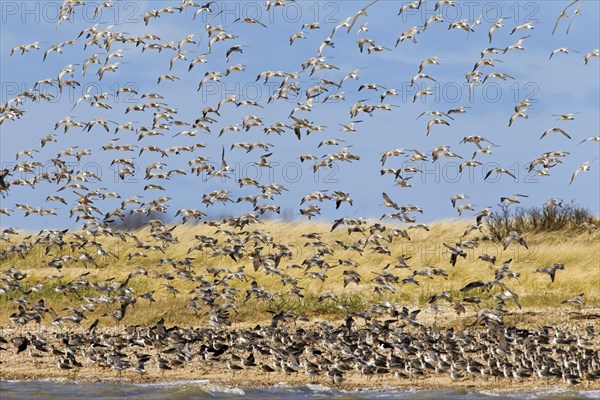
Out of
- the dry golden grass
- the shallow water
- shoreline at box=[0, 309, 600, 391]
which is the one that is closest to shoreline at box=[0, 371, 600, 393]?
shoreline at box=[0, 309, 600, 391]

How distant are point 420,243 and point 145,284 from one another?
11.2 metres

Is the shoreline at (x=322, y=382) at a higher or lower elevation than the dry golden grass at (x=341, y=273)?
lower

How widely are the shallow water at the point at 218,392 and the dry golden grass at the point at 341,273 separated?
7.86 m

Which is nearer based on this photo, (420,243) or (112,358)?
(112,358)

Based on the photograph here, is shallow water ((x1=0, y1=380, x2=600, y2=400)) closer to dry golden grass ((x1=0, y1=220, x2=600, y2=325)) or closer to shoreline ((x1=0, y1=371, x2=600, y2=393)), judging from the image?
shoreline ((x1=0, y1=371, x2=600, y2=393))

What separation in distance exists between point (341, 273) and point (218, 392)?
594 inches

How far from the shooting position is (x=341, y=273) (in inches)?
1362

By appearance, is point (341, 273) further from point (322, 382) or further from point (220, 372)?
point (322, 382)

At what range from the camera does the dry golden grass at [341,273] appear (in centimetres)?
2919

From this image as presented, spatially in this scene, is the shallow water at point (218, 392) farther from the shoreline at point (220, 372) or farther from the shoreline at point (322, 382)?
the shoreline at point (220, 372)

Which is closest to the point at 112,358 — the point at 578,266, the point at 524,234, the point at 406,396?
the point at 406,396

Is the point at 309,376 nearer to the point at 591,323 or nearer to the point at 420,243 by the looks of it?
the point at 591,323

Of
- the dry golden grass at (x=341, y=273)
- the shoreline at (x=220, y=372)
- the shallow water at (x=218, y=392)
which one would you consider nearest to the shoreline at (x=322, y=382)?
the shoreline at (x=220, y=372)

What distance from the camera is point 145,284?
3497 cm
